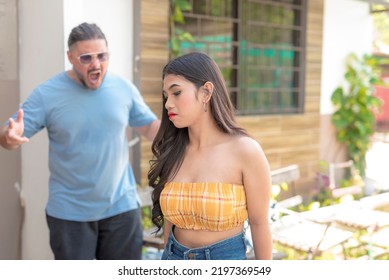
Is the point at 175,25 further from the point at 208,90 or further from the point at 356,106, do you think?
the point at 208,90

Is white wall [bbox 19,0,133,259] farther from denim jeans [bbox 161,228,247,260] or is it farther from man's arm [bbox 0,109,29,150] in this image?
denim jeans [bbox 161,228,247,260]

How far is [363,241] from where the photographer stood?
516 centimetres

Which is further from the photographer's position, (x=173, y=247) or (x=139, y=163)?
(x=139, y=163)

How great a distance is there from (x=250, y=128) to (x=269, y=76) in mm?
837

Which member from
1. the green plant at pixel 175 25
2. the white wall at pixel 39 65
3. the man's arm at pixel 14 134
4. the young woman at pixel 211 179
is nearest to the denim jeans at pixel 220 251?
the young woman at pixel 211 179

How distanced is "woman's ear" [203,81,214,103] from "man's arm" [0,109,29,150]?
41.4 inches

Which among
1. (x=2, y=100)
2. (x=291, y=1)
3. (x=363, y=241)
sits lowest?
(x=363, y=241)

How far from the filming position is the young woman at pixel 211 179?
1974 millimetres

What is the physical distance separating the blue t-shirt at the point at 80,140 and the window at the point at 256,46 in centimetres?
264

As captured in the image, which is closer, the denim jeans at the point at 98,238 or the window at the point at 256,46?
the denim jeans at the point at 98,238

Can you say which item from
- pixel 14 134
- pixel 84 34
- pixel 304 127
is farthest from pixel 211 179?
pixel 304 127

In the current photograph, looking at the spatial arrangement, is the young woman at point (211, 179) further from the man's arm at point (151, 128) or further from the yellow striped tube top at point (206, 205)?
the man's arm at point (151, 128)
